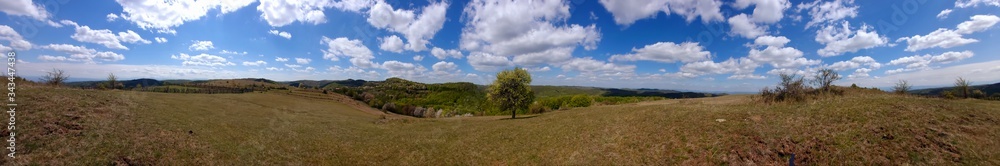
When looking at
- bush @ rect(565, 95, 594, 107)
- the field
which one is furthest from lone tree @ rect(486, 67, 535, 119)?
bush @ rect(565, 95, 594, 107)

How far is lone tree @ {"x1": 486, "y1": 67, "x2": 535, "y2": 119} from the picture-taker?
172 ft

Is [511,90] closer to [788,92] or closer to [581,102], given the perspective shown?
[788,92]

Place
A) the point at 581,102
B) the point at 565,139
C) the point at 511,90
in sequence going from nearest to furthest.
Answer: the point at 565,139
the point at 511,90
the point at 581,102

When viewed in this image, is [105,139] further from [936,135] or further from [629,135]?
[936,135]

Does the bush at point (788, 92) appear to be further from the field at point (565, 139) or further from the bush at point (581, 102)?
the bush at point (581, 102)

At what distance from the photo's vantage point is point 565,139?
28.6 m

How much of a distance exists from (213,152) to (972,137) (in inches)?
1697

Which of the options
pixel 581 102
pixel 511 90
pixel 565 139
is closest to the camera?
pixel 565 139

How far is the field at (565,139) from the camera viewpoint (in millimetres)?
17797

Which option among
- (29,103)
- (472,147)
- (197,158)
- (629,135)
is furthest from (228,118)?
(629,135)

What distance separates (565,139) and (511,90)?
79.3 ft

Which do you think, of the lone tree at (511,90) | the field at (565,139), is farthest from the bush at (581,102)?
the field at (565,139)

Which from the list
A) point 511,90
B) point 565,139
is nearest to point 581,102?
point 511,90

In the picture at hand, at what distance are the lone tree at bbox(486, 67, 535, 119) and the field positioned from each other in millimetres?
18901
